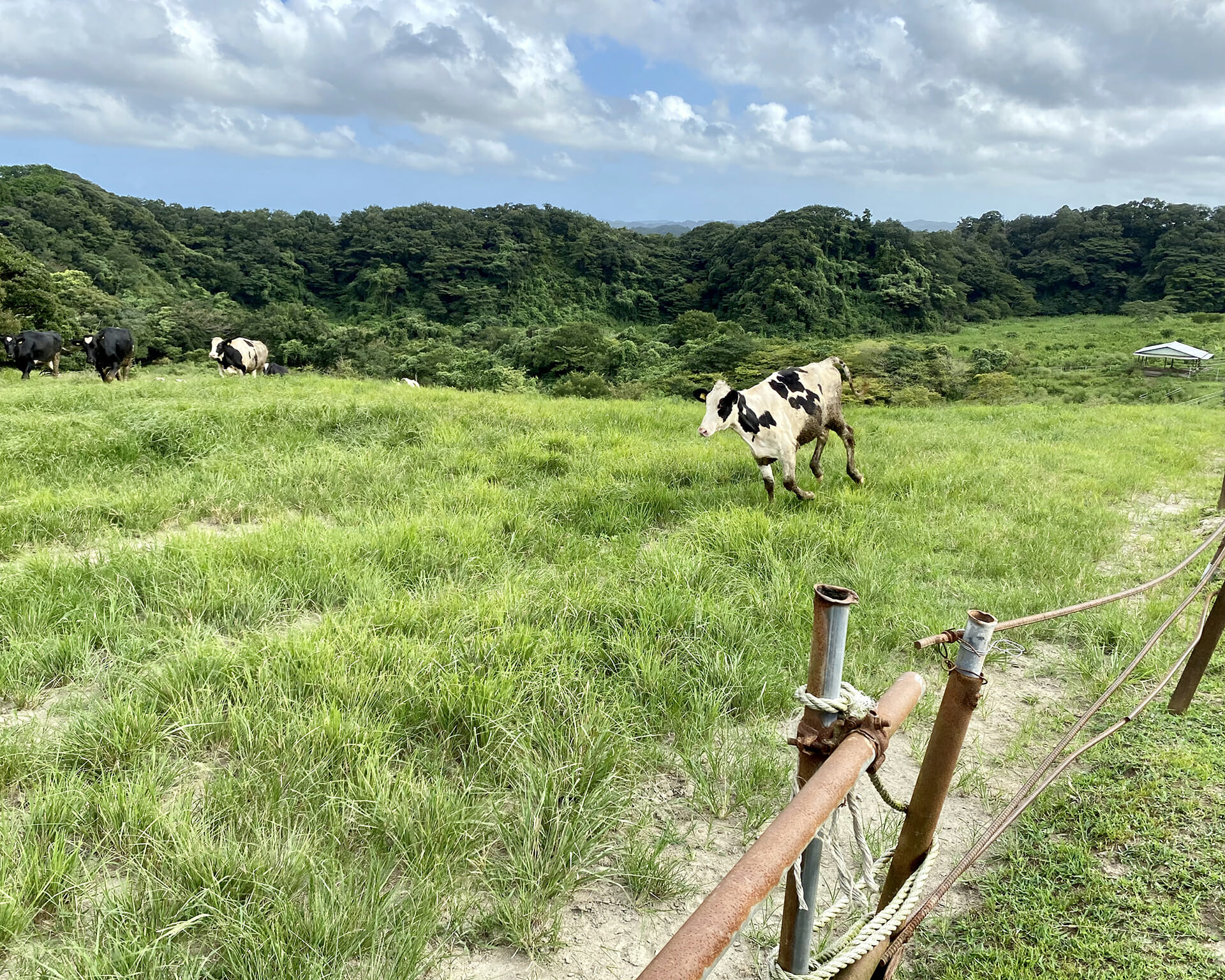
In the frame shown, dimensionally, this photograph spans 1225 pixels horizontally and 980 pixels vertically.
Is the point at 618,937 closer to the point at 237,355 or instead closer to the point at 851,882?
the point at 851,882

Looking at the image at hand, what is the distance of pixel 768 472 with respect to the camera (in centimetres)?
575

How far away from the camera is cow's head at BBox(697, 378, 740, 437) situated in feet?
18.9

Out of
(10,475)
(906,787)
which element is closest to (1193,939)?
(906,787)

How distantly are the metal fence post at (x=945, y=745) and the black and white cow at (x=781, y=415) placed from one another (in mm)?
4355

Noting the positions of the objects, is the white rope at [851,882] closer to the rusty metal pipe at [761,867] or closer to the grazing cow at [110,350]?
the rusty metal pipe at [761,867]

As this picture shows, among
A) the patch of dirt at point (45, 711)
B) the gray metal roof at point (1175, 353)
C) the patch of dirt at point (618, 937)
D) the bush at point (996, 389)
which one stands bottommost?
the patch of dirt at point (618, 937)


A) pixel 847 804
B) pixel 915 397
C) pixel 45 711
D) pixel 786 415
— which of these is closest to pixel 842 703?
pixel 847 804

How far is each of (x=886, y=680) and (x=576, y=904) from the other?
1810mm

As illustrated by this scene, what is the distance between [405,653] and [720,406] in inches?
149

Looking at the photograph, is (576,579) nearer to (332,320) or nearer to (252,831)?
(252,831)

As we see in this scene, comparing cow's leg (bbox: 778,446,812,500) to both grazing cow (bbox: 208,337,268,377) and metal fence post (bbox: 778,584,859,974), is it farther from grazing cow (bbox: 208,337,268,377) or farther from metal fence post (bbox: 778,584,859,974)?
grazing cow (bbox: 208,337,268,377)

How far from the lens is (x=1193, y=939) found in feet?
5.90

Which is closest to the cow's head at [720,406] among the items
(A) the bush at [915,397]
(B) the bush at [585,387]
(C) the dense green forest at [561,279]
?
(A) the bush at [915,397]

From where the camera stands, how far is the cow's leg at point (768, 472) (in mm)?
5688
